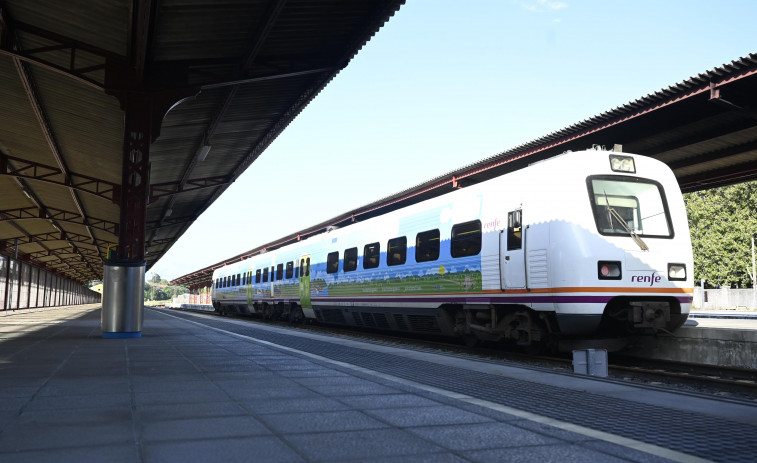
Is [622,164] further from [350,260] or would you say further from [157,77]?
[157,77]

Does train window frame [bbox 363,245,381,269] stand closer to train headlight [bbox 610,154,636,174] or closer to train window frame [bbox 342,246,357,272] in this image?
train window frame [bbox 342,246,357,272]

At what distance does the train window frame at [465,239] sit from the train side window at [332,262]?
6.39 metres

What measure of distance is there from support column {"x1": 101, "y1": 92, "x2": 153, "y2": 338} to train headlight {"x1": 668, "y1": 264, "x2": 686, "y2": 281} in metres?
10.1

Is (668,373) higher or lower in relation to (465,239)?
lower

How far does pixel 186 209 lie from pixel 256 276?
585cm

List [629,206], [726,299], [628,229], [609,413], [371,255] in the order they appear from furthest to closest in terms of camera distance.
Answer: [726,299] → [371,255] → [629,206] → [628,229] → [609,413]

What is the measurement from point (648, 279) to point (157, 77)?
10.3 meters

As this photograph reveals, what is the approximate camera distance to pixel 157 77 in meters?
12.7

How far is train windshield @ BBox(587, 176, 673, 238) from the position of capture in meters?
9.45

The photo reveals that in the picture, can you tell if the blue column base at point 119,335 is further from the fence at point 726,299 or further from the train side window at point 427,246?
the fence at point 726,299

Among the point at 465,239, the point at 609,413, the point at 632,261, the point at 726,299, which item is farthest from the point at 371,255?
the point at 726,299

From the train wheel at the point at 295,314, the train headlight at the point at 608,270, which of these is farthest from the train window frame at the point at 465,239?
the train wheel at the point at 295,314

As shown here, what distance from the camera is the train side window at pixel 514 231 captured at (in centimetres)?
1003

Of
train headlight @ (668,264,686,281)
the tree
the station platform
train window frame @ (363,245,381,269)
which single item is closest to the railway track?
train headlight @ (668,264,686,281)
